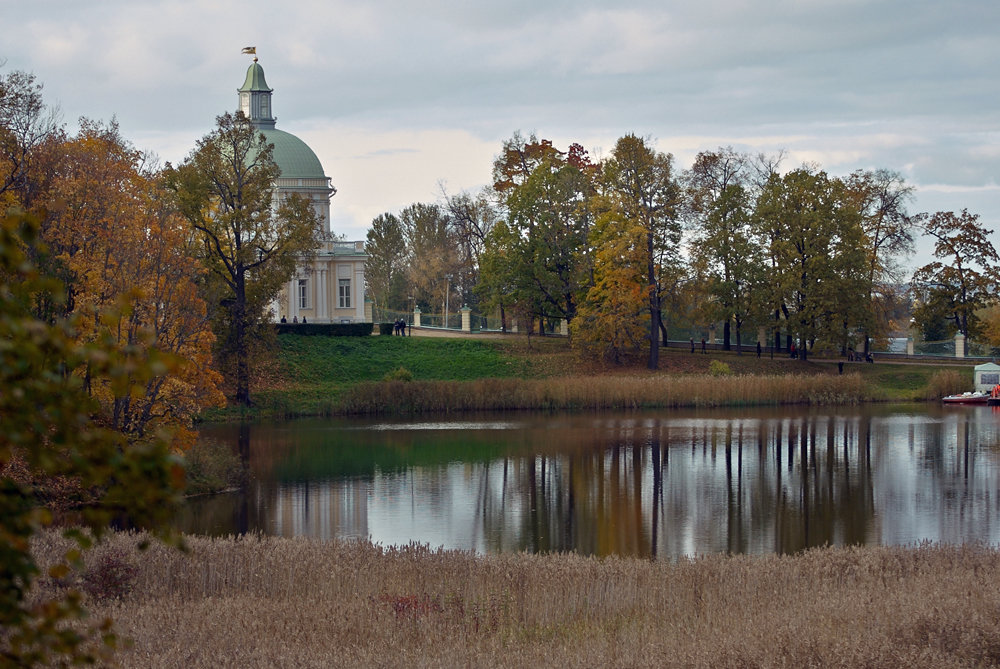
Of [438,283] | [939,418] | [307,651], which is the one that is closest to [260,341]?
[939,418]

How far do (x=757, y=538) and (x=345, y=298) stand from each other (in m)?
46.7

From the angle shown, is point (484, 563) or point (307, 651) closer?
point (307, 651)

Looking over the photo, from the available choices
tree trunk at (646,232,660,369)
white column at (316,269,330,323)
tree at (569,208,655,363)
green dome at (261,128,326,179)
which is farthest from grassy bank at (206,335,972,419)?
green dome at (261,128,326,179)

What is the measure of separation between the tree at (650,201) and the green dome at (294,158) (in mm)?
18872

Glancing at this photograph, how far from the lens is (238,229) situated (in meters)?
41.0

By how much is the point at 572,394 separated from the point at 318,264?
2399 centimetres

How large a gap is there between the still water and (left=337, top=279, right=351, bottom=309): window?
976 inches

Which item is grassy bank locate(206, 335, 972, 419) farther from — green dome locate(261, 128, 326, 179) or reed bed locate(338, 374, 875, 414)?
green dome locate(261, 128, 326, 179)

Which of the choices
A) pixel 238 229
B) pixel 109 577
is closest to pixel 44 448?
pixel 109 577

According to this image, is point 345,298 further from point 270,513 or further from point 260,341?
point 270,513

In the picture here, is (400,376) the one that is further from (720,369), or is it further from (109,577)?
(109,577)

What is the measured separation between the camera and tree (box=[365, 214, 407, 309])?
3516 inches

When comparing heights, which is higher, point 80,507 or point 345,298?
point 345,298

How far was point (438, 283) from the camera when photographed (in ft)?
267
